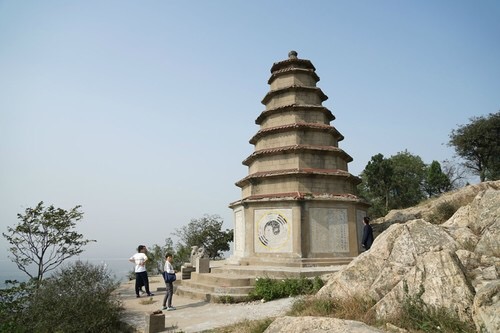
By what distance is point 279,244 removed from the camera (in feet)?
51.3

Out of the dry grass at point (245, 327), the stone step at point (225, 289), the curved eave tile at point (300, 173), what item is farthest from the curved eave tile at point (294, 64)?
the dry grass at point (245, 327)

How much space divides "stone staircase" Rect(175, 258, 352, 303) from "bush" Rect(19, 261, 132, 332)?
143 inches

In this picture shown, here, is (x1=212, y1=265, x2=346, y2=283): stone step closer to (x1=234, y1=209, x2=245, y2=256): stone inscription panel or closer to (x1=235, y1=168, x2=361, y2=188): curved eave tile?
(x1=234, y1=209, x2=245, y2=256): stone inscription panel

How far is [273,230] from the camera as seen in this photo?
52.1 ft

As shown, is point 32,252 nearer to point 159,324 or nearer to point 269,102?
point 159,324

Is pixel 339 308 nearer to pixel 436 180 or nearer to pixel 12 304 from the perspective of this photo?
pixel 12 304

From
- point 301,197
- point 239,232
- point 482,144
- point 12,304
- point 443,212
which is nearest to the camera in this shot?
point 12,304

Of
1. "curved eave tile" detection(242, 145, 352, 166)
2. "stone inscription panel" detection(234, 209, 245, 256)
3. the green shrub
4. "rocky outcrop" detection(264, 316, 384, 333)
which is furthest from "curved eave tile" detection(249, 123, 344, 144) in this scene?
the green shrub

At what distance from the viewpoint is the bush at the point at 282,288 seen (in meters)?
11.8

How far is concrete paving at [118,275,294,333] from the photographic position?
9.09m

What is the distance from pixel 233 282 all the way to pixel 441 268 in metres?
8.15

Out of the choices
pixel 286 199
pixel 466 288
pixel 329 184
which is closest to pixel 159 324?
pixel 466 288

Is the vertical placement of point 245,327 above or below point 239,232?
below

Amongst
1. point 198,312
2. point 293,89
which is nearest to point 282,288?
point 198,312
